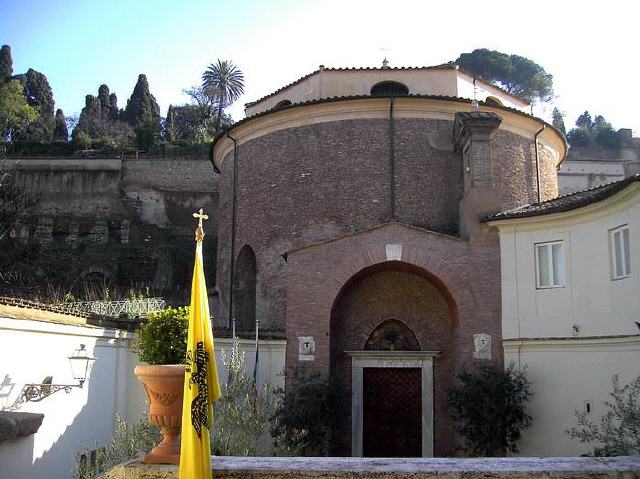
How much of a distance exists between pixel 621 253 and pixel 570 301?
1.64 m

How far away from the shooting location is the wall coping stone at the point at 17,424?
7039 millimetres

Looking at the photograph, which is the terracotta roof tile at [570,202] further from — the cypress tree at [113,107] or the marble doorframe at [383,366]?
the cypress tree at [113,107]

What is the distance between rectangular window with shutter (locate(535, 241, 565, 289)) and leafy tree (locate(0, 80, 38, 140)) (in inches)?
1983

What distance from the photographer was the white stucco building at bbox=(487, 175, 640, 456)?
13.0 m

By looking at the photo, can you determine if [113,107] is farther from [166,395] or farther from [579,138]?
[166,395]

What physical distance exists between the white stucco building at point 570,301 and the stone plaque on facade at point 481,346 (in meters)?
0.37

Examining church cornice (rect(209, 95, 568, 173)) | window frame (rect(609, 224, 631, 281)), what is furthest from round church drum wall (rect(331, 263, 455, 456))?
church cornice (rect(209, 95, 568, 173))

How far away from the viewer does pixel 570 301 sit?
1434 centimetres

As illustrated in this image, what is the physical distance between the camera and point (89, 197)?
45.1 meters

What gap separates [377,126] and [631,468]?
13.1m

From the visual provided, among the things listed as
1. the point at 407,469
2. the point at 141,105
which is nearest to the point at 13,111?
the point at 141,105

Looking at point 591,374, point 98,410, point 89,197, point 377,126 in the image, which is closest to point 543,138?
point 377,126

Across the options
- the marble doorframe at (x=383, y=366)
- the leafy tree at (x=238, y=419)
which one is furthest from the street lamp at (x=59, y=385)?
the marble doorframe at (x=383, y=366)

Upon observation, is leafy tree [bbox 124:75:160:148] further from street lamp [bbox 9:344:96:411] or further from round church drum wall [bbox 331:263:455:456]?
Result: street lamp [bbox 9:344:96:411]
